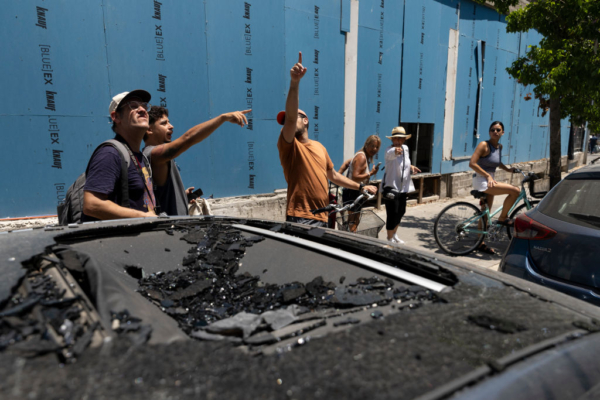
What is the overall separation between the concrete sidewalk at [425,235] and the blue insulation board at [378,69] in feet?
6.32

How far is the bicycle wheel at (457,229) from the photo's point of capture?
572 cm

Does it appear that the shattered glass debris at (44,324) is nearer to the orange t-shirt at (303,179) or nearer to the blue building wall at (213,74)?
the orange t-shirt at (303,179)

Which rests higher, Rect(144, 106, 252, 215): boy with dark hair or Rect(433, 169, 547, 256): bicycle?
Rect(144, 106, 252, 215): boy with dark hair

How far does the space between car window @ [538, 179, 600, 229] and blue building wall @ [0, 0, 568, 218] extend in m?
4.91

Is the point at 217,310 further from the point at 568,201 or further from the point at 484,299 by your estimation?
the point at 568,201

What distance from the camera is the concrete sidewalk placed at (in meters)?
5.60

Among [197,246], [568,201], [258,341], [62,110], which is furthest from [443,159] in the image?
[258,341]

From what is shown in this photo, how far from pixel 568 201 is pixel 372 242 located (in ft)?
6.99

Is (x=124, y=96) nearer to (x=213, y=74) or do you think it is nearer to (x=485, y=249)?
(x=213, y=74)

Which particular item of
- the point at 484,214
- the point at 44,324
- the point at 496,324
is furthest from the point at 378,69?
the point at 44,324

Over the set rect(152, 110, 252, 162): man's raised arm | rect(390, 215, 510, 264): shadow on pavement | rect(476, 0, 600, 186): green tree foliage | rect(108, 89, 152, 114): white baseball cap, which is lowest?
rect(390, 215, 510, 264): shadow on pavement

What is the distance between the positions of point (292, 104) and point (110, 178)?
5.11 ft

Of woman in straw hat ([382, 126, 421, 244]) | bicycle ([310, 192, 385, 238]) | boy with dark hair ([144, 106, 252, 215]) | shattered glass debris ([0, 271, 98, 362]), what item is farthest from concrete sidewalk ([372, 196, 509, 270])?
shattered glass debris ([0, 271, 98, 362])

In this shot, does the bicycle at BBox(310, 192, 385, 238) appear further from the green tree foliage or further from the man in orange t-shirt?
the green tree foliage
